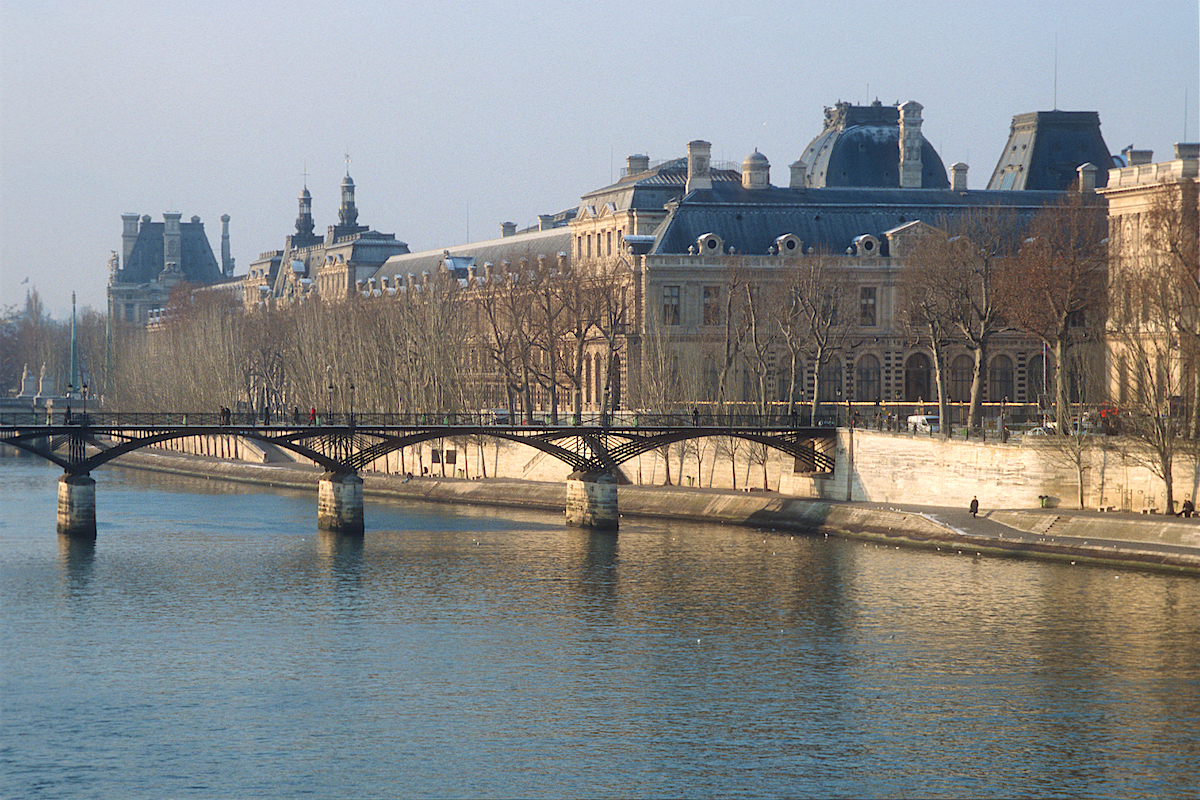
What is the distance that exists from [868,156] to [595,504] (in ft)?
204

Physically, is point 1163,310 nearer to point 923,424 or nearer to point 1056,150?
point 923,424

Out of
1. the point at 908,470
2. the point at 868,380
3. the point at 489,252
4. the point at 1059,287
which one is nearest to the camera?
the point at 1059,287

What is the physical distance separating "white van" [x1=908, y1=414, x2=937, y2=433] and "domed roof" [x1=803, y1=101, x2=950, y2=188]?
44.5 metres

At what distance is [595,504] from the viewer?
74.1m

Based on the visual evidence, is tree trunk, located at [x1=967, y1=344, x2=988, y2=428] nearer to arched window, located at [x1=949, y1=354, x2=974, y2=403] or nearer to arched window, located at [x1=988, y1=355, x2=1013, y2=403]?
arched window, located at [x1=949, y1=354, x2=974, y2=403]

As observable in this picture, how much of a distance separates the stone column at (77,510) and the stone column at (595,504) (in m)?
20.8

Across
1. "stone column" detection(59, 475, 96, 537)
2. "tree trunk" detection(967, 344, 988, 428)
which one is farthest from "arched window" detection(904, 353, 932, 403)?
"stone column" detection(59, 475, 96, 537)

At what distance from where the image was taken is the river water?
115 ft

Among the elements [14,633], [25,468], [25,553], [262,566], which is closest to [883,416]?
[262,566]

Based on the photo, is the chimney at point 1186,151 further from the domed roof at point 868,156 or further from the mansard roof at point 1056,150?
the domed roof at point 868,156

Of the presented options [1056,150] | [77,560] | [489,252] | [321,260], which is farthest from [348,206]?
[77,560]

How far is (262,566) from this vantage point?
61.5 m

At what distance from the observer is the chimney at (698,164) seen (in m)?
106

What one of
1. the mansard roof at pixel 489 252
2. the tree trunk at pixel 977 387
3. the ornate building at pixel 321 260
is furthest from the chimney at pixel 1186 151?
the ornate building at pixel 321 260
